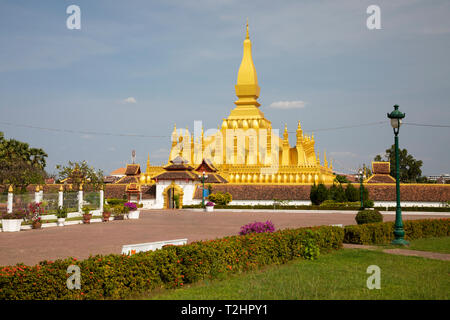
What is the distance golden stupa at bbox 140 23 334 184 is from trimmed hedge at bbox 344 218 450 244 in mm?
23711

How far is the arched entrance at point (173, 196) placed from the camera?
40719 mm

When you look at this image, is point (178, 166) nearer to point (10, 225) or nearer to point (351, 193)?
point (351, 193)

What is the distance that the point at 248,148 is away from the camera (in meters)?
46.3

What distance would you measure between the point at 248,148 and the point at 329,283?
37.7 meters

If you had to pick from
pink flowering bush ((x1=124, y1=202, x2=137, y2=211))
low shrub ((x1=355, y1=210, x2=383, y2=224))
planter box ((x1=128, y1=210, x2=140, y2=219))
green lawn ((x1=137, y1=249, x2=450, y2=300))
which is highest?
low shrub ((x1=355, y1=210, x2=383, y2=224))

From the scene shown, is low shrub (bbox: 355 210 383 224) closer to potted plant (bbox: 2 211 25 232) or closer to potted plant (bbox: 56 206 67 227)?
potted plant (bbox: 56 206 67 227)

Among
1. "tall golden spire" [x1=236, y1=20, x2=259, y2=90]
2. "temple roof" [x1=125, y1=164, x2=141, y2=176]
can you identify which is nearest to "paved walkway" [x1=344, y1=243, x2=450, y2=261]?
"tall golden spire" [x1=236, y1=20, x2=259, y2=90]

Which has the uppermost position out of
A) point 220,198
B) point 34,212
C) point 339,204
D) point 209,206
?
point 220,198

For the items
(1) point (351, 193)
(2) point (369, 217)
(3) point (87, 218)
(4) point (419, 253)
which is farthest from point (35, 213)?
(1) point (351, 193)

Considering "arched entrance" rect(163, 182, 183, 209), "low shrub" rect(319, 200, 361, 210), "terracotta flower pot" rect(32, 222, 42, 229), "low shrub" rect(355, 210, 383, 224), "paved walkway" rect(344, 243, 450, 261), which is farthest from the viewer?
"arched entrance" rect(163, 182, 183, 209)

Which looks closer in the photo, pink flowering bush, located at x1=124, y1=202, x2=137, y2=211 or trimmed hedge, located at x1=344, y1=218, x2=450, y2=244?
trimmed hedge, located at x1=344, y1=218, x2=450, y2=244

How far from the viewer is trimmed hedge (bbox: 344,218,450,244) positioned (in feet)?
50.4

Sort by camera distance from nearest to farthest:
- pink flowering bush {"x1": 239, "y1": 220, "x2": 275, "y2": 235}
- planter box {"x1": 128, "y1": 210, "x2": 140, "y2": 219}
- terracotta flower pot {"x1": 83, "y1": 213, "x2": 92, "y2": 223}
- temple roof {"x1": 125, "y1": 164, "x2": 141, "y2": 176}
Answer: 1. pink flowering bush {"x1": 239, "y1": 220, "x2": 275, "y2": 235}
2. terracotta flower pot {"x1": 83, "y1": 213, "x2": 92, "y2": 223}
3. planter box {"x1": 128, "y1": 210, "x2": 140, "y2": 219}
4. temple roof {"x1": 125, "y1": 164, "x2": 141, "y2": 176}
